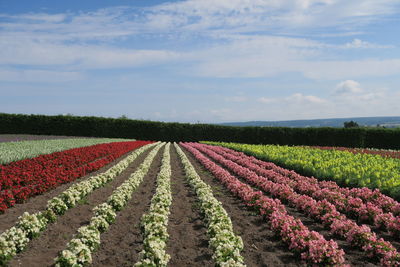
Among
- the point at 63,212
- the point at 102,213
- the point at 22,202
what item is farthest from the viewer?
the point at 22,202

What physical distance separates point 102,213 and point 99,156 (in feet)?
42.2

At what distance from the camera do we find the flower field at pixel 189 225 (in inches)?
234

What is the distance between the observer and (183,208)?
9617 millimetres

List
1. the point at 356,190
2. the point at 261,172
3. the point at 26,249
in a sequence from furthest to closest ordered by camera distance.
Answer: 1. the point at 261,172
2. the point at 356,190
3. the point at 26,249

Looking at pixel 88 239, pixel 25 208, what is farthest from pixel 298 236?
pixel 25 208

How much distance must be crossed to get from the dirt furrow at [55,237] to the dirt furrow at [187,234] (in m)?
2.10

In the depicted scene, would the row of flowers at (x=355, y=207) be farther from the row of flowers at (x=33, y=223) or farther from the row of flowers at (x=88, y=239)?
the row of flowers at (x=33, y=223)

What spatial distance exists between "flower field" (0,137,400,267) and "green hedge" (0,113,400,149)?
31.5 meters

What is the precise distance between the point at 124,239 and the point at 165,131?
3890 cm

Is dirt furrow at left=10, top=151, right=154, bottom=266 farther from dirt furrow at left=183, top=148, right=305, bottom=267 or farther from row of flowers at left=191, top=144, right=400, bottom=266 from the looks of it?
row of flowers at left=191, top=144, right=400, bottom=266

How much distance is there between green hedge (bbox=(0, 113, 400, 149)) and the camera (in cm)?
4209

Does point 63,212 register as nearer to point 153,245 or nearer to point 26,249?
point 26,249

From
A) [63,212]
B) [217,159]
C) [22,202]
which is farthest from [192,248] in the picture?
[217,159]

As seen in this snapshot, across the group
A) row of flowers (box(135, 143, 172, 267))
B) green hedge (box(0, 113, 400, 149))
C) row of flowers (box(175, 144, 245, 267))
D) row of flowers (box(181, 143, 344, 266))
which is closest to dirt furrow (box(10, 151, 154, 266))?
row of flowers (box(135, 143, 172, 267))
